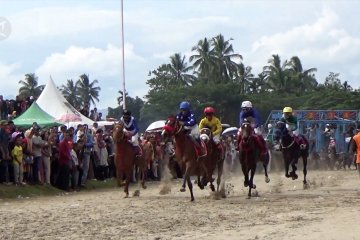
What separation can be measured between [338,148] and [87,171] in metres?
20.6

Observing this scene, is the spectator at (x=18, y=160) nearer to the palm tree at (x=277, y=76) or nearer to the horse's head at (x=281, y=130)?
the horse's head at (x=281, y=130)

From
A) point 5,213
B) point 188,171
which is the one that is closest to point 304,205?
point 188,171

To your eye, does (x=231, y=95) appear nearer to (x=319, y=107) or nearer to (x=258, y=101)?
(x=258, y=101)

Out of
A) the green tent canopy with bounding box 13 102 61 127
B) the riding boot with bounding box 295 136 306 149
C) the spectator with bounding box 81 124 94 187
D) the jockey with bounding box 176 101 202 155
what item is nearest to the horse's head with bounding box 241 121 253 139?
the jockey with bounding box 176 101 202 155

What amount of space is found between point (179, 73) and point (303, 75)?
649 inches

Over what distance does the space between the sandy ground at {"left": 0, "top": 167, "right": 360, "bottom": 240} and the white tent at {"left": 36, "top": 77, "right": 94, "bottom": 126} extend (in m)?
14.5

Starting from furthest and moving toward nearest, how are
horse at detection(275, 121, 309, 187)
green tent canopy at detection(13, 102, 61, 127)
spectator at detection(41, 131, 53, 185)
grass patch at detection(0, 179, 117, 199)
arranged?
green tent canopy at detection(13, 102, 61, 127)
spectator at detection(41, 131, 53, 185)
horse at detection(275, 121, 309, 187)
grass patch at detection(0, 179, 117, 199)

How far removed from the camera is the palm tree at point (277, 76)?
99.7 meters

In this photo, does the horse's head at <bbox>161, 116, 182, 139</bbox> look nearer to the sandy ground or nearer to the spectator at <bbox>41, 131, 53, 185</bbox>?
the sandy ground

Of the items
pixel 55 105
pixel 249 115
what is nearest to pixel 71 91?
pixel 55 105

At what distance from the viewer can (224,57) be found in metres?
97.7

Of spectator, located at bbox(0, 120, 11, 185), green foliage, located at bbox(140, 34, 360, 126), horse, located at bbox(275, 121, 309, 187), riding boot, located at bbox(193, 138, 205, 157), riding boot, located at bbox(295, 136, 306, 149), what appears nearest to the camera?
riding boot, located at bbox(193, 138, 205, 157)

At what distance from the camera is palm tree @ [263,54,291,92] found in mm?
99688

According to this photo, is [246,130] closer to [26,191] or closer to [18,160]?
[18,160]
